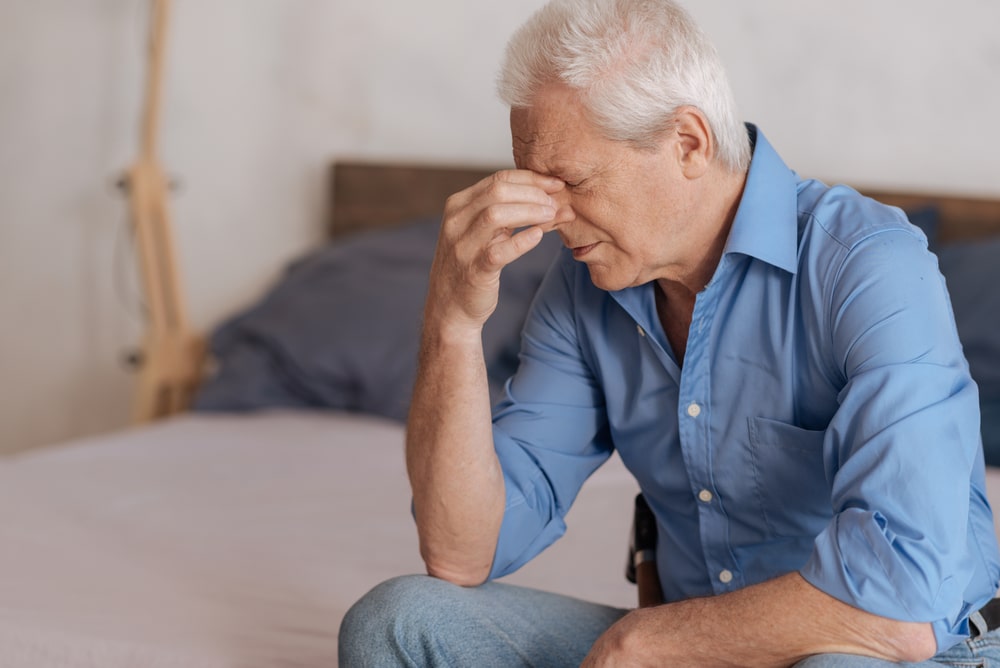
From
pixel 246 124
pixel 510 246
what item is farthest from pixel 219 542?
pixel 246 124

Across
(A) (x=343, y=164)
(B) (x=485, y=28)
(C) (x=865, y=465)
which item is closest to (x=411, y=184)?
(A) (x=343, y=164)

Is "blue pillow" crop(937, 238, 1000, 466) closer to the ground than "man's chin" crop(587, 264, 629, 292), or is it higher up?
closer to the ground

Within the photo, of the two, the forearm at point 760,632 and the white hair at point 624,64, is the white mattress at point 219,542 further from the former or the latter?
the white hair at point 624,64

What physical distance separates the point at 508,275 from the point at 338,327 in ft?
1.29

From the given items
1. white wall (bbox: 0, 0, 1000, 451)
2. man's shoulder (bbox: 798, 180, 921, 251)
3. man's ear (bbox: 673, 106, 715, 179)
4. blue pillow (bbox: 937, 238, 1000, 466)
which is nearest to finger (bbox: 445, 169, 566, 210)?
man's ear (bbox: 673, 106, 715, 179)

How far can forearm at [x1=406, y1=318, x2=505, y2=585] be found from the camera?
1213 mm

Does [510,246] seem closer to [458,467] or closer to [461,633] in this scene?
[458,467]

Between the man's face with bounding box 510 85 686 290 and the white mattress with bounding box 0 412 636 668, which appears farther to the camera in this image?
the white mattress with bounding box 0 412 636 668

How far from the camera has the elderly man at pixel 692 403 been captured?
3.21ft

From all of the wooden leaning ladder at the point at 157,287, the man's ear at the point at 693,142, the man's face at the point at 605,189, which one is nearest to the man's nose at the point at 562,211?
the man's face at the point at 605,189

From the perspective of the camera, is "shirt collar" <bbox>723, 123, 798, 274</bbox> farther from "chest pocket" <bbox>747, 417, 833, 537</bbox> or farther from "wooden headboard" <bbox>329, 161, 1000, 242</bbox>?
"wooden headboard" <bbox>329, 161, 1000, 242</bbox>

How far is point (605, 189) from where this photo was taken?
1158 mm

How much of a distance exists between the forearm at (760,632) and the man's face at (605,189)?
34 cm

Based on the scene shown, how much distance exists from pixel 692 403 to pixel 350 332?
151cm
